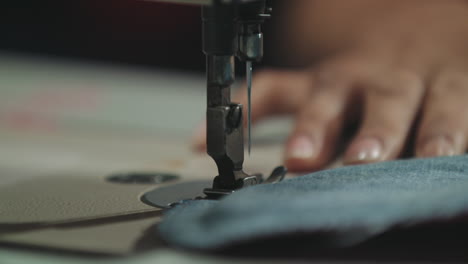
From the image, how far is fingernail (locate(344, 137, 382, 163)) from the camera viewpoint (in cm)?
87

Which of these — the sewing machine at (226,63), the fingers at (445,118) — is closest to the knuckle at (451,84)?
the fingers at (445,118)

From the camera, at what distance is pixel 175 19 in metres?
2.58

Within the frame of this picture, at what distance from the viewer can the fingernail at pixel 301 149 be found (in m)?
0.92

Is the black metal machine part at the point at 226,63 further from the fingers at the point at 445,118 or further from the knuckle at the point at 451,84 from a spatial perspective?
the knuckle at the point at 451,84

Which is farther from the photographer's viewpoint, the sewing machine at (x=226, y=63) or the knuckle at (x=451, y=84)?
the knuckle at (x=451, y=84)

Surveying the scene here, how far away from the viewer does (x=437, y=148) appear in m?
0.88

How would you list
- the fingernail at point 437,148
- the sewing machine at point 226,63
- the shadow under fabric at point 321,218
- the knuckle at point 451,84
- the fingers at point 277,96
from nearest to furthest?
the shadow under fabric at point 321,218 < the sewing machine at point 226,63 < the fingernail at point 437,148 < the knuckle at point 451,84 < the fingers at point 277,96

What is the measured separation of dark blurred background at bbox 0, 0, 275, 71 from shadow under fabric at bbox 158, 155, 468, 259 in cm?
203

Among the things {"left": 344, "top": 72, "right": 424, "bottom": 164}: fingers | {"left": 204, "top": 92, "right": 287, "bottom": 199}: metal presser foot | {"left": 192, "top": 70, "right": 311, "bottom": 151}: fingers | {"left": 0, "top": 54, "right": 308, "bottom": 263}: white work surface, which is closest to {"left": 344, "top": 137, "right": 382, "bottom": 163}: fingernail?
{"left": 344, "top": 72, "right": 424, "bottom": 164}: fingers

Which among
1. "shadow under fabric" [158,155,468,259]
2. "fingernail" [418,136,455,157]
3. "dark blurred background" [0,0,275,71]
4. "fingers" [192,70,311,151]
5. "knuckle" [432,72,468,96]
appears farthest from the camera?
"dark blurred background" [0,0,275,71]

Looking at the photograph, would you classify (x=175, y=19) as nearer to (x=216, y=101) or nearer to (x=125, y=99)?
(x=125, y=99)

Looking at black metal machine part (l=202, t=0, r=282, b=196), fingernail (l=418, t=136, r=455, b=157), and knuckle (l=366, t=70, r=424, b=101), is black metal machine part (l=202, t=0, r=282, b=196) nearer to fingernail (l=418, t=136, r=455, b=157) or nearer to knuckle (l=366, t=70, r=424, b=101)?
fingernail (l=418, t=136, r=455, b=157)

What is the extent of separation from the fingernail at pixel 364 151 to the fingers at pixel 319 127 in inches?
2.2

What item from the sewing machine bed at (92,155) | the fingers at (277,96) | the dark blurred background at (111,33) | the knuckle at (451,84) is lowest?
the sewing machine bed at (92,155)
